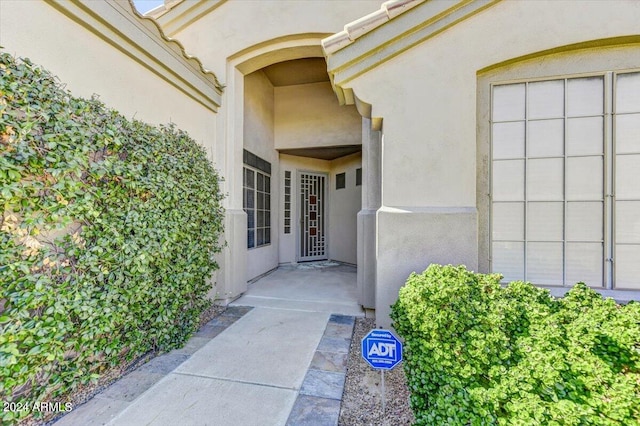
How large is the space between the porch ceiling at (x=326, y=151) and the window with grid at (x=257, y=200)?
1096mm

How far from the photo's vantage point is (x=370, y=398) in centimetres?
262

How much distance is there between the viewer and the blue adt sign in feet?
7.72

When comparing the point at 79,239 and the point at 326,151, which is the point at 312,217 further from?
the point at 79,239

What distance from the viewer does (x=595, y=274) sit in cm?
315

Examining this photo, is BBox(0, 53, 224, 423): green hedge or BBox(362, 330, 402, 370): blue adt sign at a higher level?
BBox(0, 53, 224, 423): green hedge

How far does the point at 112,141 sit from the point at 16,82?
2.53ft

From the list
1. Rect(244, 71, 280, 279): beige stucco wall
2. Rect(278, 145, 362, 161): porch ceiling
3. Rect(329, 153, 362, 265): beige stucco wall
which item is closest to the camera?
Rect(244, 71, 280, 279): beige stucco wall

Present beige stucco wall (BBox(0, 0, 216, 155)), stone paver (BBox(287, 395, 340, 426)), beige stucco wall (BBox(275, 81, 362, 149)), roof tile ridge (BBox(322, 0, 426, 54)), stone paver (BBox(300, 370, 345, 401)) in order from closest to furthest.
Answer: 1. stone paver (BBox(287, 395, 340, 426))
2. beige stucco wall (BBox(0, 0, 216, 155))
3. stone paver (BBox(300, 370, 345, 401))
4. roof tile ridge (BBox(322, 0, 426, 54))
5. beige stucco wall (BBox(275, 81, 362, 149))

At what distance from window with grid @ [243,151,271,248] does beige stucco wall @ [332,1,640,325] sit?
3.85 m

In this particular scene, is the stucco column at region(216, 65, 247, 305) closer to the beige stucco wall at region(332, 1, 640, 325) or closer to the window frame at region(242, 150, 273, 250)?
the window frame at region(242, 150, 273, 250)

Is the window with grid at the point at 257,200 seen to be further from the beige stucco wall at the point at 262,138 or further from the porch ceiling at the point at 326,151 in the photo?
the porch ceiling at the point at 326,151

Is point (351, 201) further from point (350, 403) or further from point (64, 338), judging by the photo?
point (64, 338)

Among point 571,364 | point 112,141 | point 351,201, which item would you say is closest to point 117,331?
point 112,141

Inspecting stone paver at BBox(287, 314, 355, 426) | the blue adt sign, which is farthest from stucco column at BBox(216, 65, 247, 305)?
the blue adt sign
